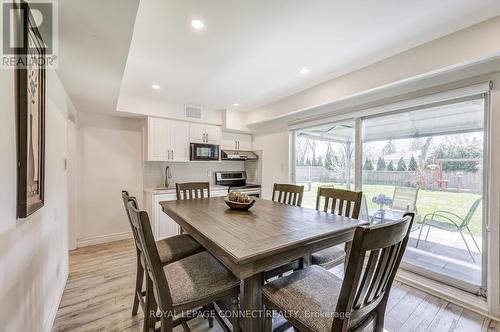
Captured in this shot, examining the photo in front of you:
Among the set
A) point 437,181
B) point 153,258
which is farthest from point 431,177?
point 153,258

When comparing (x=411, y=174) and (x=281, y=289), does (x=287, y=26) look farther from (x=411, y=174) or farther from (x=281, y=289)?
(x=411, y=174)

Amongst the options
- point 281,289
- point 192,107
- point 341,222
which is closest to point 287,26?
point 341,222

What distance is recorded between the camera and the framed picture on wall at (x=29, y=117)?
1008 millimetres

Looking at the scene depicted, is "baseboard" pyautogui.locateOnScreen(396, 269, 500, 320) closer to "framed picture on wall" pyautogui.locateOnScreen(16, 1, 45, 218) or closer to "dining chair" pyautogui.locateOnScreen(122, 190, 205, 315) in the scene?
"dining chair" pyautogui.locateOnScreen(122, 190, 205, 315)

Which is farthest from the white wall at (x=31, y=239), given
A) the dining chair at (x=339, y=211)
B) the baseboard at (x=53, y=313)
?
the dining chair at (x=339, y=211)

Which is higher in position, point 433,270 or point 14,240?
point 14,240

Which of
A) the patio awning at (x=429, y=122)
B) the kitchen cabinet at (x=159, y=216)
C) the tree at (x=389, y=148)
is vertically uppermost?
the patio awning at (x=429, y=122)

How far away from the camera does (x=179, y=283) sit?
1.31 meters

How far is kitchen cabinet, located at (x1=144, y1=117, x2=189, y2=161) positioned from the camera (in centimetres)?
363

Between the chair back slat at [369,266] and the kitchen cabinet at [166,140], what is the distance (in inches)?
138

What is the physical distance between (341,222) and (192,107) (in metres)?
3.35

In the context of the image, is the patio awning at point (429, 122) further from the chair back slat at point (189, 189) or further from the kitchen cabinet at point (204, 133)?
the kitchen cabinet at point (204, 133)

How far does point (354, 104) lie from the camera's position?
2.96m

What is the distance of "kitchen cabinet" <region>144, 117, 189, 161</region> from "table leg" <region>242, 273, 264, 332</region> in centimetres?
304
